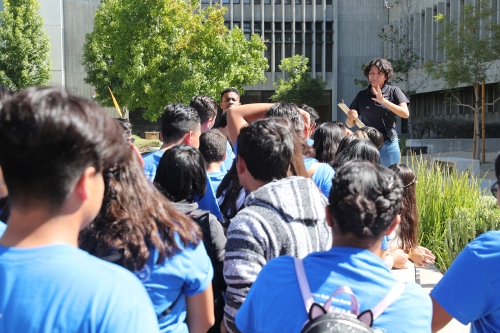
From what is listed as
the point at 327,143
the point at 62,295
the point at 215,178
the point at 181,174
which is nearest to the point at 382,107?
the point at 327,143

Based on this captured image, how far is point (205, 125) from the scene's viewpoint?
20.6 feet

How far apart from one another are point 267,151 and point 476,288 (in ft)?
3.54

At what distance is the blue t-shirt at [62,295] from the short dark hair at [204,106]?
4.76 m

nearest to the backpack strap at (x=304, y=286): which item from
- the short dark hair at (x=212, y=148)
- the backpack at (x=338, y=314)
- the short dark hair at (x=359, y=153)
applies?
the backpack at (x=338, y=314)

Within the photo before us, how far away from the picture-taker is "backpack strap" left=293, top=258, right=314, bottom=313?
1862 mm

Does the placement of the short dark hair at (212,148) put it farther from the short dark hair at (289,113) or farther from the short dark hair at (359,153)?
the short dark hair at (359,153)

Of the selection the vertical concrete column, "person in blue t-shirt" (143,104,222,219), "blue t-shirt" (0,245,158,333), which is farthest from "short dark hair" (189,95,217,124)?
the vertical concrete column

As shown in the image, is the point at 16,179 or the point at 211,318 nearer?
the point at 16,179

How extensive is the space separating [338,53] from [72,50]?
19.4 meters

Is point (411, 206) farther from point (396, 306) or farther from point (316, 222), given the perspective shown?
point (396, 306)

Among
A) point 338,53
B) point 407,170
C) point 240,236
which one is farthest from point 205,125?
point 338,53

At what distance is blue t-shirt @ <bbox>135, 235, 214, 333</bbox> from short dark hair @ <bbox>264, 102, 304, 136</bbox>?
2.13 metres

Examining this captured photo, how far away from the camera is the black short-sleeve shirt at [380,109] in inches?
243

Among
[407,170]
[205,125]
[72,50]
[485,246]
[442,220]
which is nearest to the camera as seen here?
[485,246]
